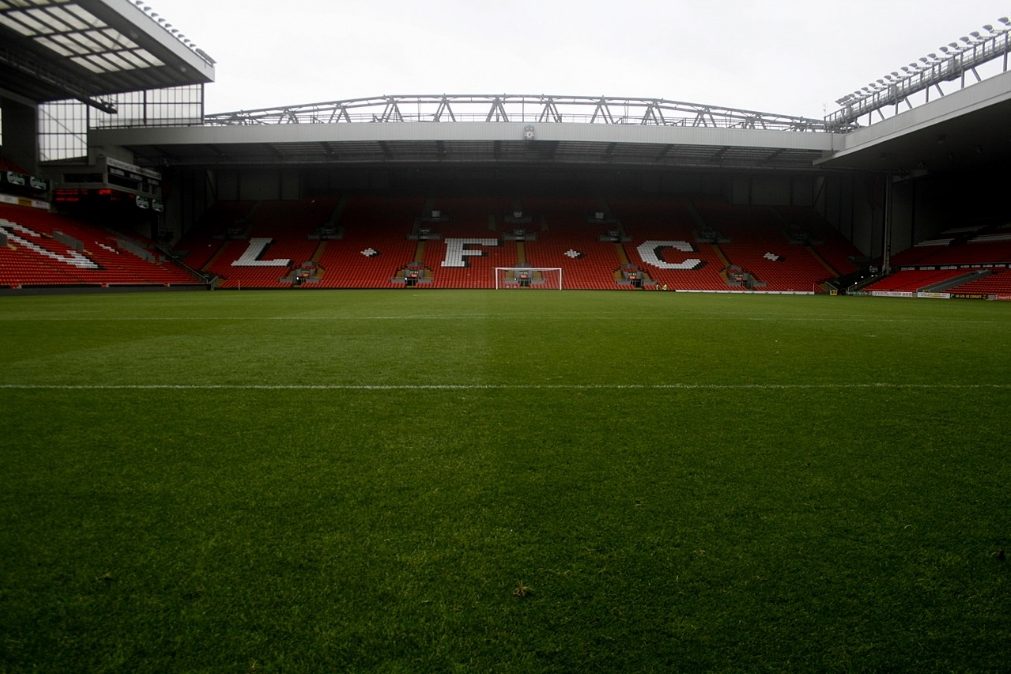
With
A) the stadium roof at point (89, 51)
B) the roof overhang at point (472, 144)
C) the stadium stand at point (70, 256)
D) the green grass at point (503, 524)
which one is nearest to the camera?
the green grass at point (503, 524)

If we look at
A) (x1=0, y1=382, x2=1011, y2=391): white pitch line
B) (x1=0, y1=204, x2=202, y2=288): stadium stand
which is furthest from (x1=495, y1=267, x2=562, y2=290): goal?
(x1=0, y1=382, x2=1011, y2=391): white pitch line

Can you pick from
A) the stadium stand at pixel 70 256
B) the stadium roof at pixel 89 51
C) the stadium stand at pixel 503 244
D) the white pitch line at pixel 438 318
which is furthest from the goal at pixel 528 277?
the white pitch line at pixel 438 318

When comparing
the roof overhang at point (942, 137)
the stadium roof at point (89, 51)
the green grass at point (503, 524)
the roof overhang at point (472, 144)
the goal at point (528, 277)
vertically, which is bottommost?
the green grass at point (503, 524)

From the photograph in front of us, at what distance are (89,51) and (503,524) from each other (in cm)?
3628

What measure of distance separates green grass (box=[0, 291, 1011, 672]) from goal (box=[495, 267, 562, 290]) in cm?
3068

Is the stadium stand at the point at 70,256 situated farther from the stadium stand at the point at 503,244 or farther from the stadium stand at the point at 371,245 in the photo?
the stadium stand at the point at 371,245

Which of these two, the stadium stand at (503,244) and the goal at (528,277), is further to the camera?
the stadium stand at (503,244)

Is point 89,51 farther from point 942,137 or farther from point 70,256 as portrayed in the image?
point 942,137

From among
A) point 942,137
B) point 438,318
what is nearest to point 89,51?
point 438,318

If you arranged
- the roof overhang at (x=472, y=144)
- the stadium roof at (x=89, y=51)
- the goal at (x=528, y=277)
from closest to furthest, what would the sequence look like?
the stadium roof at (x=89, y=51)
the roof overhang at (x=472, y=144)
the goal at (x=528, y=277)

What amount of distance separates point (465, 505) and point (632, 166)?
38126mm

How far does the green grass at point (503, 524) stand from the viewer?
5.30 feet

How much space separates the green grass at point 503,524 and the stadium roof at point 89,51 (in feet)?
89.8

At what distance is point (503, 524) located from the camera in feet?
7.71
